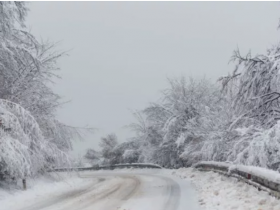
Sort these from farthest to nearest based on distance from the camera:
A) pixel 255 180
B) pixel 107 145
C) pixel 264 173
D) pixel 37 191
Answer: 1. pixel 107 145
2. pixel 37 191
3. pixel 255 180
4. pixel 264 173

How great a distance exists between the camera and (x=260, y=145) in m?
11.1

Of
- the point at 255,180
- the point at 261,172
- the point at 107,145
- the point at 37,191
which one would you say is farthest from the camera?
the point at 107,145

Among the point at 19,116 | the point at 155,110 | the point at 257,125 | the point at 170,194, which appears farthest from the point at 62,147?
the point at 155,110

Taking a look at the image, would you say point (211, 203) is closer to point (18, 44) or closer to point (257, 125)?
point (257, 125)

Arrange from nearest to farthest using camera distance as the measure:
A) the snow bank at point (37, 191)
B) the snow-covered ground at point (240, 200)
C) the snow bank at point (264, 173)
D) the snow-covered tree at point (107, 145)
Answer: the snow-covered ground at point (240, 200) → the snow bank at point (264, 173) → the snow bank at point (37, 191) → the snow-covered tree at point (107, 145)

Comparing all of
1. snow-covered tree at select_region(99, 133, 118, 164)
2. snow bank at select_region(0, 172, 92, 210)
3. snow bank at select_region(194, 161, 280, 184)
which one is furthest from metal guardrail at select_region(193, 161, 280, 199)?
snow-covered tree at select_region(99, 133, 118, 164)

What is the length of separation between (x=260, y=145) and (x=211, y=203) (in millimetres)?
2566

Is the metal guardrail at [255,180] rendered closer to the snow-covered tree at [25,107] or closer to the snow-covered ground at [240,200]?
the snow-covered ground at [240,200]

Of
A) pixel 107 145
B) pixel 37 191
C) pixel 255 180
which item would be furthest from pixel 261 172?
pixel 107 145

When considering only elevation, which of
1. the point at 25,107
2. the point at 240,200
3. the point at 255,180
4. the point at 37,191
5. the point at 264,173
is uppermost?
the point at 25,107

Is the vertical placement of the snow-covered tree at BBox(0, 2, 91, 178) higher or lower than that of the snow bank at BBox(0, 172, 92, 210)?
higher

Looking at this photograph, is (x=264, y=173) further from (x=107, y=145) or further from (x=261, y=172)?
(x=107, y=145)

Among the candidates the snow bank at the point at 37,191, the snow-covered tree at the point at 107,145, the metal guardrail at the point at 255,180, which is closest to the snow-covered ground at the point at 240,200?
the metal guardrail at the point at 255,180

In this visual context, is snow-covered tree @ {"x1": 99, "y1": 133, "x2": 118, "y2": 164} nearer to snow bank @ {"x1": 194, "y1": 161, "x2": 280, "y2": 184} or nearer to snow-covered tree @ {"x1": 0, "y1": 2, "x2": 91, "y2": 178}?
snow-covered tree @ {"x1": 0, "y1": 2, "x2": 91, "y2": 178}
